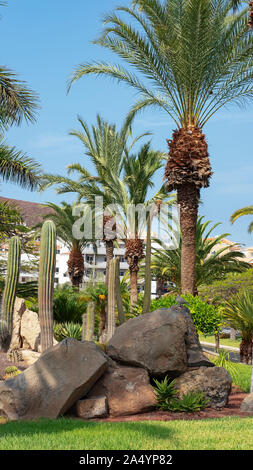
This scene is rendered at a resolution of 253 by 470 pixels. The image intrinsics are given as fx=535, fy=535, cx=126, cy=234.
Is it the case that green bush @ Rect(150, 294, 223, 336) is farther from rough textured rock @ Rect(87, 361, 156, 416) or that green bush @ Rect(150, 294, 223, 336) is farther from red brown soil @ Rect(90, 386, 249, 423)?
rough textured rock @ Rect(87, 361, 156, 416)

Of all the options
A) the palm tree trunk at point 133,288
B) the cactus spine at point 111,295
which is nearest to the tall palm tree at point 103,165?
the palm tree trunk at point 133,288

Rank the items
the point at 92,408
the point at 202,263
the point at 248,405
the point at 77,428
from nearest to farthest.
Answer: the point at 77,428
the point at 92,408
the point at 248,405
the point at 202,263

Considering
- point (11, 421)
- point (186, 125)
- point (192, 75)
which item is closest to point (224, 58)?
point (192, 75)

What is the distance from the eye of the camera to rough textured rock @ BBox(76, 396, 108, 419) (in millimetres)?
8453

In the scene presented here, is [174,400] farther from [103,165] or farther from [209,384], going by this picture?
[103,165]

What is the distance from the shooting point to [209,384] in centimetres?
933

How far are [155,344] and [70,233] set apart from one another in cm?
2280

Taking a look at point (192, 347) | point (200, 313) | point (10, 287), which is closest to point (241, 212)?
point (200, 313)

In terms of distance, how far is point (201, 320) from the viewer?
16.9 m

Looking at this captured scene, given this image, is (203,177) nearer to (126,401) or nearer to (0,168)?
(0,168)

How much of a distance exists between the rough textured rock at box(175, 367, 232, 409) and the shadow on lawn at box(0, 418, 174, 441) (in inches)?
68.9

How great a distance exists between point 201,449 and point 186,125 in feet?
43.1

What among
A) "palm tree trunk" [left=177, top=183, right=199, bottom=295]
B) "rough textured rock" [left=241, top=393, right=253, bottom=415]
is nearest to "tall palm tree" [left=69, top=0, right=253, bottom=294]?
"palm tree trunk" [left=177, top=183, right=199, bottom=295]

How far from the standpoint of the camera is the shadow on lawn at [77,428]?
6.87 m
